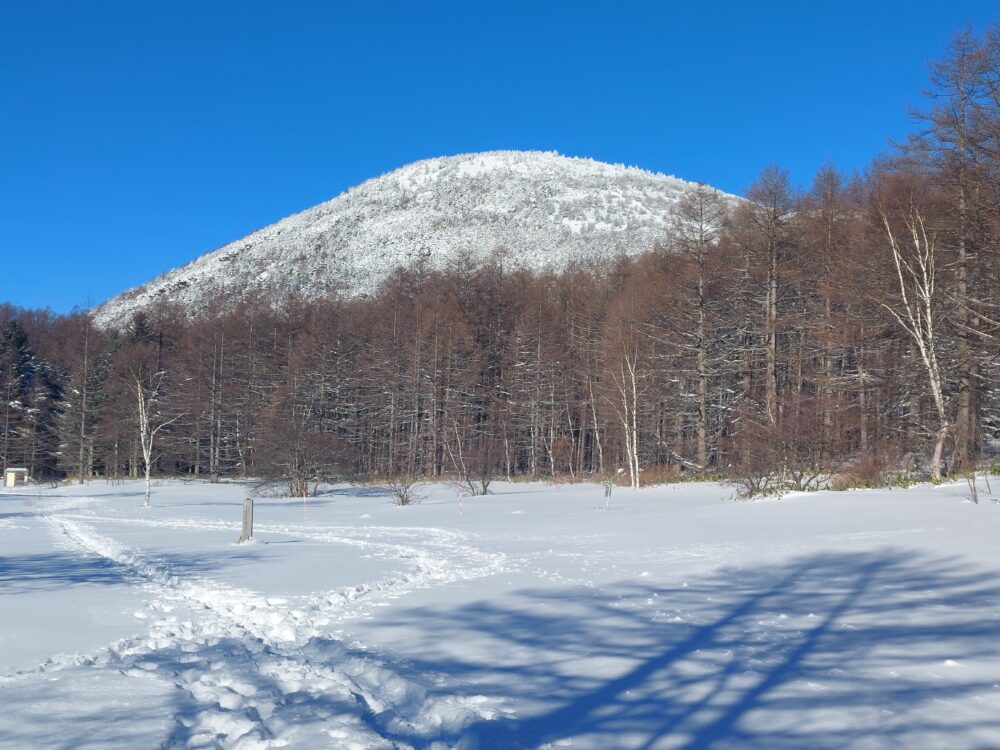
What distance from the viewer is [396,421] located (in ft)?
137

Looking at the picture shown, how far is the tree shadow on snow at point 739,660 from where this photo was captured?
160 inches

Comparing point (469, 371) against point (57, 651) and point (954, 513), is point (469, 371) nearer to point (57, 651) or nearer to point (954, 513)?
point (954, 513)

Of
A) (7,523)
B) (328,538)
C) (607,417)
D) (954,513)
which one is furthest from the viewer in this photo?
(607,417)

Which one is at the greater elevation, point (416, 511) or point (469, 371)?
point (469, 371)

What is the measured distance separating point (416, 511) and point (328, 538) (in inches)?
292

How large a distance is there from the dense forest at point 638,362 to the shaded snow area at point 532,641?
904 cm

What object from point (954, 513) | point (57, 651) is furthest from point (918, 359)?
point (57, 651)

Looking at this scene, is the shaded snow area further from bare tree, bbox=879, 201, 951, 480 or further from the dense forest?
the dense forest

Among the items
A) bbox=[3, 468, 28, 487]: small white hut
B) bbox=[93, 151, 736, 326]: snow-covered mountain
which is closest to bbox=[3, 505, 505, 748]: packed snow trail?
bbox=[3, 468, 28, 487]: small white hut

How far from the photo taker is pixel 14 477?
39812 millimetres

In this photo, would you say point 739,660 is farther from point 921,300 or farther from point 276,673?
point 921,300

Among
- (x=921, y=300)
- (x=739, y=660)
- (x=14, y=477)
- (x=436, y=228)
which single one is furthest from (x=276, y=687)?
(x=436, y=228)

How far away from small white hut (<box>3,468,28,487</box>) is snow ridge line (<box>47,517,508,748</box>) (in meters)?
39.4

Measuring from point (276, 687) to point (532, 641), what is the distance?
2063 mm
